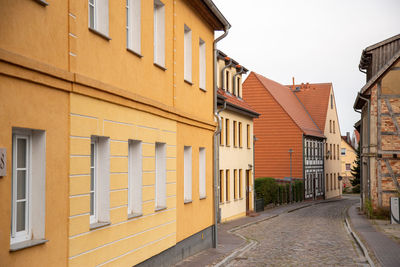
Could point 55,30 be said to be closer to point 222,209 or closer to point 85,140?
point 85,140

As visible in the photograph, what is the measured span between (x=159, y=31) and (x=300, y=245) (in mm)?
9090

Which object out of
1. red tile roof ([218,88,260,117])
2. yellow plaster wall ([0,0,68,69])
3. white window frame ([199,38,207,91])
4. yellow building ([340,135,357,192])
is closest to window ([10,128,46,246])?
yellow plaster wall ([0,0,68,69])

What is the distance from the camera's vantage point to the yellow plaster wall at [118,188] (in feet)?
27.1

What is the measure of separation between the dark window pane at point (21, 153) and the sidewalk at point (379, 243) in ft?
33.3

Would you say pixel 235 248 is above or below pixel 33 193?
below

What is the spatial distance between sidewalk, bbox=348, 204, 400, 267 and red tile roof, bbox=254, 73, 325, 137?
878 inches

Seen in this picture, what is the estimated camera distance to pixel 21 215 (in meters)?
7.18

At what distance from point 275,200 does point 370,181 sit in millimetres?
12950

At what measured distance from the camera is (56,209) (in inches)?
301

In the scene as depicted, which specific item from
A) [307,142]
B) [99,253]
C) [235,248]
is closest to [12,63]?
[99,253]

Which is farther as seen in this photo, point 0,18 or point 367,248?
point 367,248

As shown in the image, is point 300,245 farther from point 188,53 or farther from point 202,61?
point 188,53

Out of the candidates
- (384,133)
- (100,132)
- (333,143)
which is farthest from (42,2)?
(333,143)

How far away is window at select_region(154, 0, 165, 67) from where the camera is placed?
41.9 feet
